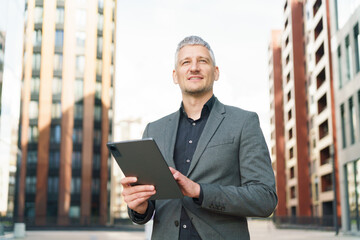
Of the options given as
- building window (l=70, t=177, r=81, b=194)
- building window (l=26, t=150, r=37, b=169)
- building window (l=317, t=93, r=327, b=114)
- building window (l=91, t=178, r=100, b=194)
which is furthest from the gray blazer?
building window (l=26, t=150, r=37, b=169)

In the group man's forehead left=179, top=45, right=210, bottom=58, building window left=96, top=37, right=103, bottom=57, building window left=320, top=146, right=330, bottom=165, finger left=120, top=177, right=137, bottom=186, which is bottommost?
finger left=120, top=177, right=137, bottom=186

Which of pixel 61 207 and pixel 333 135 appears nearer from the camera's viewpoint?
pixel 333 135

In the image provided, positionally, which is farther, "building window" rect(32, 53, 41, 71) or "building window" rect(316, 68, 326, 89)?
"building window" rect(32, 53, 41, 71)

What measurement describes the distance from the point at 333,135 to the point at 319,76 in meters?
9.83

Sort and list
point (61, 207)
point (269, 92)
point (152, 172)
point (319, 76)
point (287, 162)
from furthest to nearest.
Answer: point (269, 92)
point (287, 162)
point (61, 207)
point (319, 76)
point (152, 172)

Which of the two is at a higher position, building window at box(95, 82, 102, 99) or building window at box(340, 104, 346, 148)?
building window at box(95, 82, 102, 99)

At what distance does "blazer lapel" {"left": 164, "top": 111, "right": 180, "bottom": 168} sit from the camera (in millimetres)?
2898

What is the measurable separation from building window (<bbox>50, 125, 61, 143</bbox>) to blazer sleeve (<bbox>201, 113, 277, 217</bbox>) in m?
59.5

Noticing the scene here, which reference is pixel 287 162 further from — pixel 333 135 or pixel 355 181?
pixel 355 181

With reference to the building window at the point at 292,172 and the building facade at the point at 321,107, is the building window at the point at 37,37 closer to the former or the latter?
the building facade at the point at 321,107

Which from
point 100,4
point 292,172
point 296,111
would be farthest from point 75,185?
point 292,172

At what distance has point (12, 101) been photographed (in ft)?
82.1

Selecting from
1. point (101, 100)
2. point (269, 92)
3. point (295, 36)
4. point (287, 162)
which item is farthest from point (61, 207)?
point (269, 92)

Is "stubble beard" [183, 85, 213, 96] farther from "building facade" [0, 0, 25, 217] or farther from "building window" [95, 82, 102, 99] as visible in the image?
"building window" [95, 82, 102, 99]
